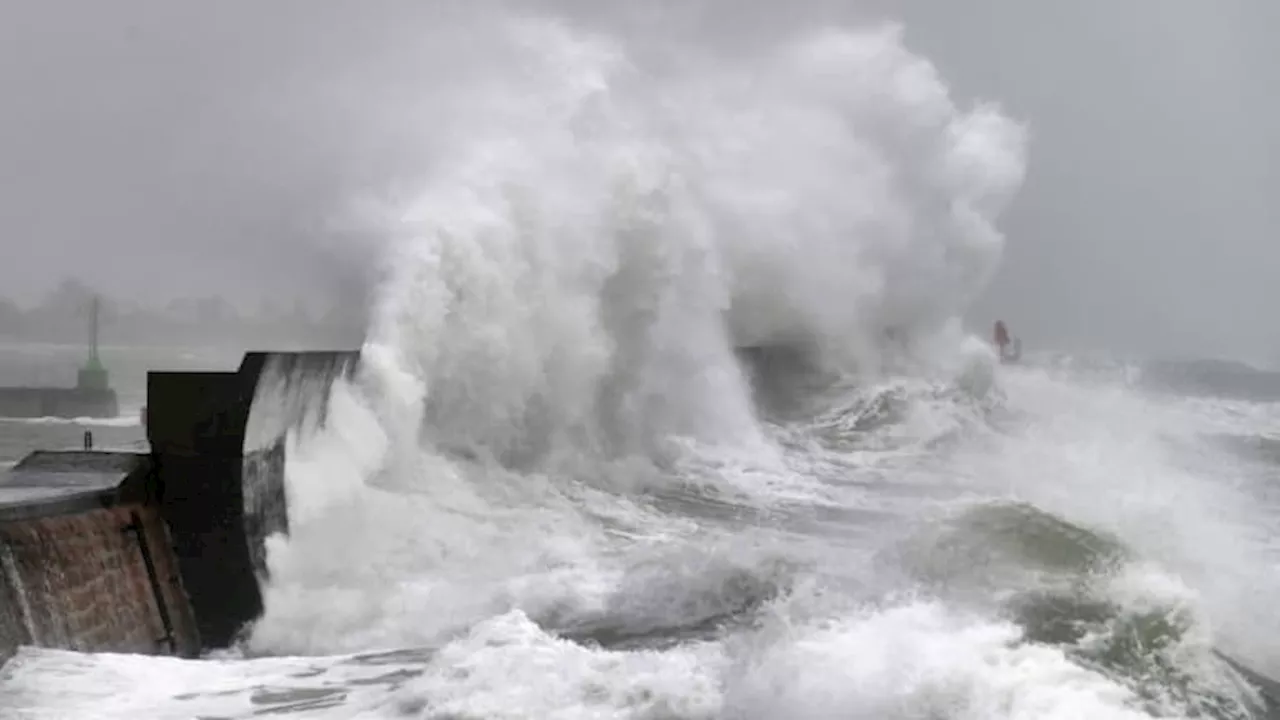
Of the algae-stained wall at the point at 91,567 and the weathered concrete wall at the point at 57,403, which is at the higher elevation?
the weathered concrete wall at the point at 57,403

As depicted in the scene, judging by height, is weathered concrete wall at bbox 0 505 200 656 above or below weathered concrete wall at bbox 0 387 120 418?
below

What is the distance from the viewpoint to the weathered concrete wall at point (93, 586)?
20.0 ft

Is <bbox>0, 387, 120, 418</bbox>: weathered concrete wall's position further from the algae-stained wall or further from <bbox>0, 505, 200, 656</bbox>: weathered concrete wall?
<bbox>0, 505, 200, 656</bbox>: weathered concrete wall

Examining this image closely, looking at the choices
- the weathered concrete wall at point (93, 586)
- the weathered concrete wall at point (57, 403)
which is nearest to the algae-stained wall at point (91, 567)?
the weathered concrete wall at point (93, 586)

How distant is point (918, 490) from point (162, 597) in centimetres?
820

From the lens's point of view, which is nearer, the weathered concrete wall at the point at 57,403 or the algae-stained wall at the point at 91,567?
the algae-stained wall at the point at 91,567

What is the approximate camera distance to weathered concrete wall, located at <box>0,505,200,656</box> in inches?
239

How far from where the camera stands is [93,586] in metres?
6.68

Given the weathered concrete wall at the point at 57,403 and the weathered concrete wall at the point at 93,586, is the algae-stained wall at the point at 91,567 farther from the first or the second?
the weathered concrete wall at the point at 57,403

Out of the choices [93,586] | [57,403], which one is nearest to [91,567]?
[93,586]

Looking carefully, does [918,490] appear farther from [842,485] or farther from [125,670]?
[125,670]

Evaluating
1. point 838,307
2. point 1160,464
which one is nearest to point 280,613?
point 1160,464

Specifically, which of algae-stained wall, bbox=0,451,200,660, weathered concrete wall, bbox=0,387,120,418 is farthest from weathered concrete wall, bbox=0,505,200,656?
weathered concrete wall, bbox=0,387,120,418

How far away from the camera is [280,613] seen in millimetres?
7387
